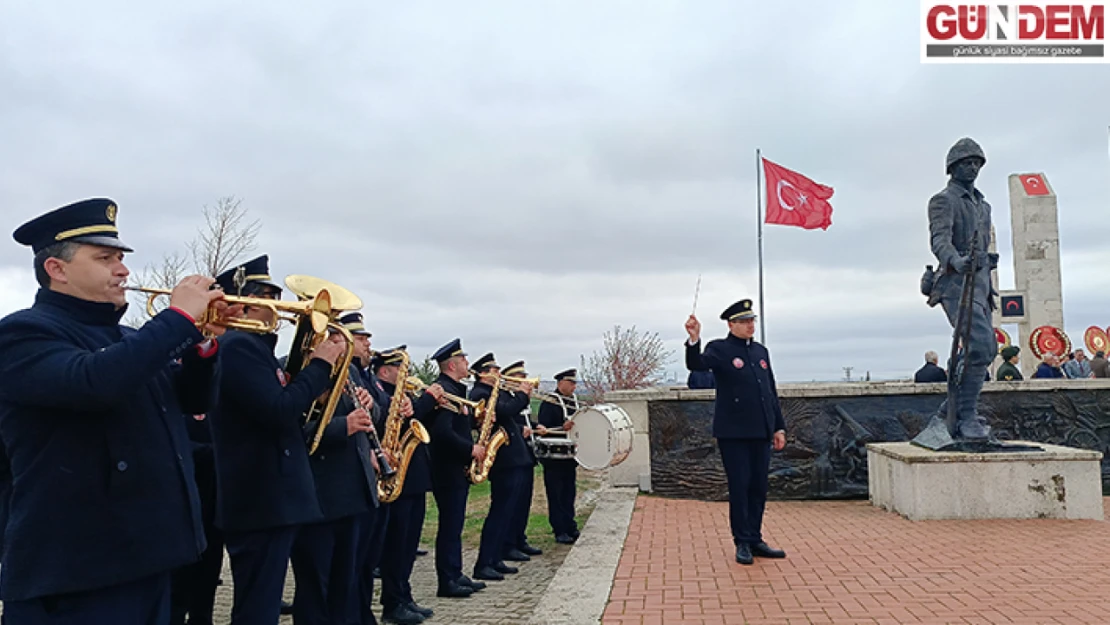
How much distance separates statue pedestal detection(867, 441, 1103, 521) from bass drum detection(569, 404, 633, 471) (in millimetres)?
3094

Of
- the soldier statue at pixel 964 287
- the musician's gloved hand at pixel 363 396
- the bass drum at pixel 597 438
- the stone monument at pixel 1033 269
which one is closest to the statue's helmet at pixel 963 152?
the soldier statue at pixel 964 287

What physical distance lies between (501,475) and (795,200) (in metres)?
12.1

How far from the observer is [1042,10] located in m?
11.6

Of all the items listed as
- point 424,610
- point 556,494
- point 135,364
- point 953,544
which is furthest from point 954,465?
point 135,364

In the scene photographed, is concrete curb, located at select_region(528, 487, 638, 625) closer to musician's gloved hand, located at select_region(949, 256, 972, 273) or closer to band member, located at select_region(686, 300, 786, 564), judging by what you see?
band member, located at select_region(686, 300, 786, 564)

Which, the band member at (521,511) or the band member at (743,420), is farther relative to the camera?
the band member at (521,511)

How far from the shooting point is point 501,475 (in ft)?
25.0

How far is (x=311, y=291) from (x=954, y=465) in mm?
6895

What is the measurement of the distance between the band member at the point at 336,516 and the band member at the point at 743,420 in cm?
287

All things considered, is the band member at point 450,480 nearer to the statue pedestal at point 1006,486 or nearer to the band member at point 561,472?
the band member at point 561,472

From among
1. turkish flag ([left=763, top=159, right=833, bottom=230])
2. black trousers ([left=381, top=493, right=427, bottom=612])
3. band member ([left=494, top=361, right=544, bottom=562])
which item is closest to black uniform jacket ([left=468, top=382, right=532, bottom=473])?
band member ([left=494, top=361, right=544, bottom=562])

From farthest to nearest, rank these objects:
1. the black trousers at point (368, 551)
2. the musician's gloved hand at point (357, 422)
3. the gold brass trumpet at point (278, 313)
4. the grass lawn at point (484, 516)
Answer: the grass lawn at point (484, 516) → the black trousers at point (368, 551) → the musician's gloved hand at point (357, 422) → the gold brass trumpet at point (278, 313)

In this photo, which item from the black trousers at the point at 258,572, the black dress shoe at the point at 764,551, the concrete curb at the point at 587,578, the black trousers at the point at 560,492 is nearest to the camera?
the black trousers at the point at 258,572

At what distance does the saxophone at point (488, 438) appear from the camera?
280 inches
